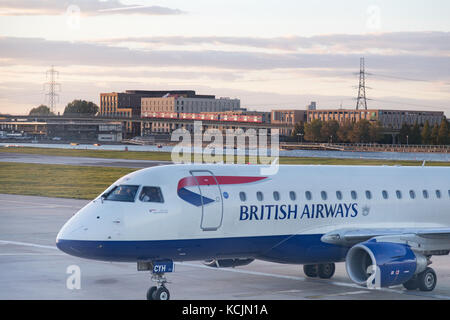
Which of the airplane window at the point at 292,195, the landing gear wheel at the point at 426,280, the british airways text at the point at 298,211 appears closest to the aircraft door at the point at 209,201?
the british airways text at the point at 298,211

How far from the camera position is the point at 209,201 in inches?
796

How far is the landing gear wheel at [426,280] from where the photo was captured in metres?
22.6

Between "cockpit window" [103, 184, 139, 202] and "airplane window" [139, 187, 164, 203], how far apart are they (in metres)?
0.20

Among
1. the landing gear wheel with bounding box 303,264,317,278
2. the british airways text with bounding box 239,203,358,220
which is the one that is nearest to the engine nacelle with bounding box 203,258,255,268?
the british airways text with bounding box 239,203,358,220

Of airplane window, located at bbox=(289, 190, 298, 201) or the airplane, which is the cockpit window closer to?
the airplane

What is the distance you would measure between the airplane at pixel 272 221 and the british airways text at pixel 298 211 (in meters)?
0.03

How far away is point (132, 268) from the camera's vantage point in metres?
26.1

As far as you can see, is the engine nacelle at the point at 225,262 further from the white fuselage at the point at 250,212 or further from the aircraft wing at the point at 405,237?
the aircraft wing at the point at 405,237
